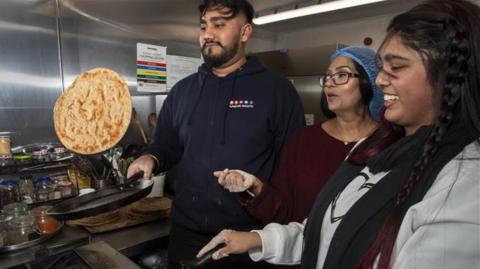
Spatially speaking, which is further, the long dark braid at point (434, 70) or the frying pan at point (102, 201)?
the frying pan at point (102, 201)

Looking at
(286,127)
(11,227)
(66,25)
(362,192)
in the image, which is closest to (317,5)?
(286,127)

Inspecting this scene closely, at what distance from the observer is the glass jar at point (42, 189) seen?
4.97 ft

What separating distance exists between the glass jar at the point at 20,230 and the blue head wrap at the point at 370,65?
141 cm

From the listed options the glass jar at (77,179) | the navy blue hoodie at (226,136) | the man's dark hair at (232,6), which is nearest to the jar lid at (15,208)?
the glass jar at (77,179)

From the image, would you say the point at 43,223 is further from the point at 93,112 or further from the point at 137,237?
the point at 93,112

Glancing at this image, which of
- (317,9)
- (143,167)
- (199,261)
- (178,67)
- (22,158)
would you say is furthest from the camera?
(317,9)

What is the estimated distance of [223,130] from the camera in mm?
1277

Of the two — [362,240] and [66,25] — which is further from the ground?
[66,25]

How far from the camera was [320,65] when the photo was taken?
298 cm

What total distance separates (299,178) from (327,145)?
6.3 inches

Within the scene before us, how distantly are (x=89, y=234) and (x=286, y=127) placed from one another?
1.00 meters

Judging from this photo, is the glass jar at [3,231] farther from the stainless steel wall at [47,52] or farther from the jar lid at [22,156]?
the stainless steel wall at [47,52]

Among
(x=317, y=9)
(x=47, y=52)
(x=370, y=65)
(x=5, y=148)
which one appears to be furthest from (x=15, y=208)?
(x=317, y=9)

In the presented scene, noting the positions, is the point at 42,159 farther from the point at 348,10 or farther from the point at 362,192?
the point at 348,10
